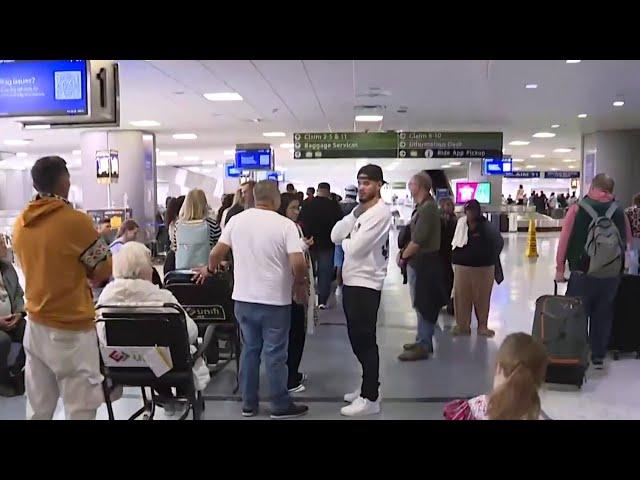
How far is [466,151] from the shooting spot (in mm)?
15516

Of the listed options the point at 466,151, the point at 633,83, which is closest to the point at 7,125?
the point at 466,151

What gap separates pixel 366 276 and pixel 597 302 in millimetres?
2358

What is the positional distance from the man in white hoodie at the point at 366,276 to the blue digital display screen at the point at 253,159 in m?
16.1

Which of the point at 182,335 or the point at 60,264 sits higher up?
the point at 60,264

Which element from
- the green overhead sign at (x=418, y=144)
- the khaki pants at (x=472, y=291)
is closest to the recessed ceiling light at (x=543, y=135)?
the green overhead sign at (x=418, y=144)

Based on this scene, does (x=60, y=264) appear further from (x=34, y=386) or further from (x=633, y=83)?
(x=633, y=83)

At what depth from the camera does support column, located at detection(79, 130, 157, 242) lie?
1507 cm

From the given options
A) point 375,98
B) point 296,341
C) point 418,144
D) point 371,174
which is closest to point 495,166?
point 418,144

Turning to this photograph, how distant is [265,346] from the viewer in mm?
4016

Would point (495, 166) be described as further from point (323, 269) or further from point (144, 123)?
point (323, 269)

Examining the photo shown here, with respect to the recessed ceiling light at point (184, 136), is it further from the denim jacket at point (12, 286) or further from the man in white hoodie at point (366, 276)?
the man in white hoodie at point (366, 276)

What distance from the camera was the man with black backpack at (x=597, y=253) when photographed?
5.12 metres

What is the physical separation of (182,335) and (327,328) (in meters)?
3.70

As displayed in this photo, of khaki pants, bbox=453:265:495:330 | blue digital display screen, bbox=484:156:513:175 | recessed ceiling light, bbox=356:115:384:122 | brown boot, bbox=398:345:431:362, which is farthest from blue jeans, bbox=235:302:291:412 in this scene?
blue digital display screen, bbox=484:156:513:175
